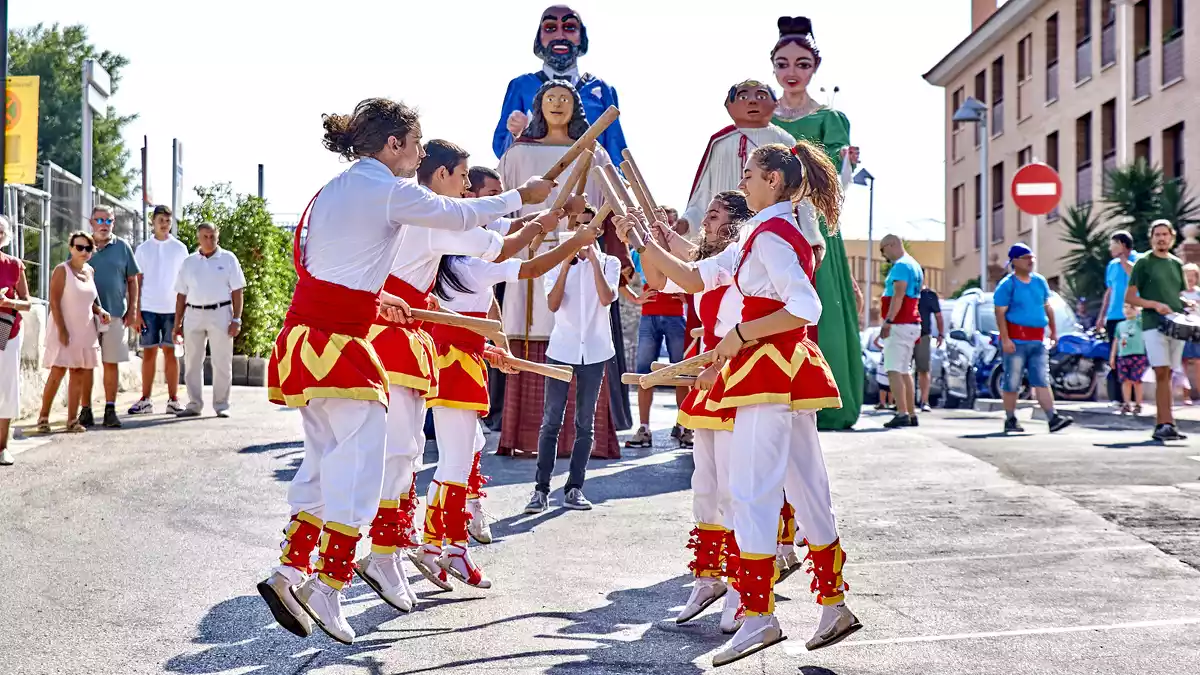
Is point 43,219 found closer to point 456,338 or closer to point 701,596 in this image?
point 456,338

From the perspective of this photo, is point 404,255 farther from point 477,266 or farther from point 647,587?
point 647,587

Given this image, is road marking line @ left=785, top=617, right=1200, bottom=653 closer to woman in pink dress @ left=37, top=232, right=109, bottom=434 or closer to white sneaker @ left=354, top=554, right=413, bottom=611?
white sneaker @ left=354, top=554, right=413, bottom=611

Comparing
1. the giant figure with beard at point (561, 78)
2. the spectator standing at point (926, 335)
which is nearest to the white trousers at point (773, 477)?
the giant figure with beard at point (561, 78)

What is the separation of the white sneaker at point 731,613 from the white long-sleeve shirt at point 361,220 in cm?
164

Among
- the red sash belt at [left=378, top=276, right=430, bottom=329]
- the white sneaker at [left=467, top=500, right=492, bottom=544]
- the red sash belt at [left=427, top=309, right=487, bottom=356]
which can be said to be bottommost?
the white sneaker at [left=467, top=500, right=492, bottom=544]

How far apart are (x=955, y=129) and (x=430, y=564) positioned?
45739 mm

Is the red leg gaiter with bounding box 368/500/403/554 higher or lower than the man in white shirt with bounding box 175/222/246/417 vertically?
lower

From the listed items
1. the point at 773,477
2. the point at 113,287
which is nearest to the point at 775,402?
the point at 773,477

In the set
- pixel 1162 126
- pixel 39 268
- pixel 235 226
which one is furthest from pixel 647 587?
pixel 1162 126

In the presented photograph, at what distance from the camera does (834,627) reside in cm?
503

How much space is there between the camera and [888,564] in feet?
22.5

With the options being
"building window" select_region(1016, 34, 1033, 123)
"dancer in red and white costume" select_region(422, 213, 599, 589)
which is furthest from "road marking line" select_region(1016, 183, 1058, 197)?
"dancer in red and white costume" select_region(422, 213, 599, 589)

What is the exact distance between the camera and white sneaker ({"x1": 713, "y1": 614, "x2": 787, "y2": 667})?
15.9 feet

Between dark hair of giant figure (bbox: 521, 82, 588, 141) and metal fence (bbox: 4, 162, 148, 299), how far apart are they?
645 centimetres
